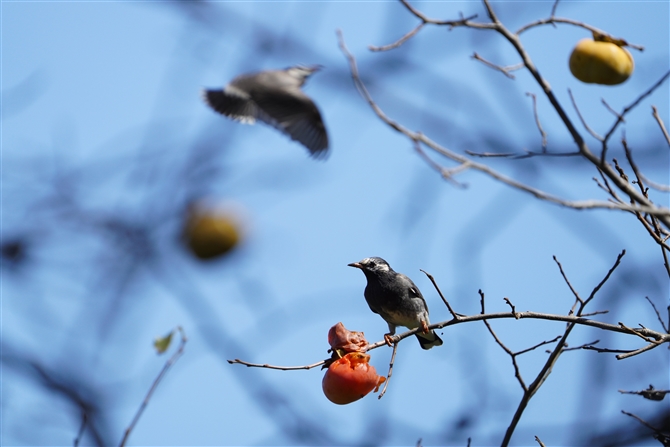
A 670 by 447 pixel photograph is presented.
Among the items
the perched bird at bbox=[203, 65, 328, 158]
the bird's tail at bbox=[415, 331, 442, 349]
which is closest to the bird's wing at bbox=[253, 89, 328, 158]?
the perched bird at bbox=[203, 65, 328, 158]

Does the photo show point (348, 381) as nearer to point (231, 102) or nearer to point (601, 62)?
point (601, 62)

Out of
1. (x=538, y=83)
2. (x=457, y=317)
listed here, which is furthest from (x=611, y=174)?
(x=457, y=317)

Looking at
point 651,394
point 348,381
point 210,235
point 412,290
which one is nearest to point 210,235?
point 210,235

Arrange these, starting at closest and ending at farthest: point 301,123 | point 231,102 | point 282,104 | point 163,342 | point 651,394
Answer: point 651,394
point 163,342
point 282,104
point 301,123
point 231,102

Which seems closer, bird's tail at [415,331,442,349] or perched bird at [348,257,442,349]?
perched bird at [348,257,442,349]

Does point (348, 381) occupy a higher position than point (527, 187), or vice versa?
point (527, 187)

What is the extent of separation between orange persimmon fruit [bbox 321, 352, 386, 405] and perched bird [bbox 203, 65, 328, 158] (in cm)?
278

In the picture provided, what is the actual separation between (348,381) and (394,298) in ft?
8.34

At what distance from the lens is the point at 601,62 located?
3359mm

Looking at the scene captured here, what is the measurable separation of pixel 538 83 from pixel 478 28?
414 mm

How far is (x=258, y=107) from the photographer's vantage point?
20.4ft

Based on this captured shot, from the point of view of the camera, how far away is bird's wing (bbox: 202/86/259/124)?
19.4ft

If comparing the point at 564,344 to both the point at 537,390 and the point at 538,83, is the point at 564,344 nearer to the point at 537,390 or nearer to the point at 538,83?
the point at 537,390

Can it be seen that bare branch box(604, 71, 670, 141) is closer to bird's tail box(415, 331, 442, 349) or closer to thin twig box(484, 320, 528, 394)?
thin twig box(484, 320, 528, 394)
